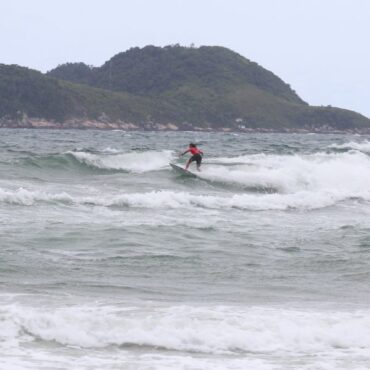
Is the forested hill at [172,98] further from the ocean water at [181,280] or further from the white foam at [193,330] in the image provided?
the white foam at [193,330]

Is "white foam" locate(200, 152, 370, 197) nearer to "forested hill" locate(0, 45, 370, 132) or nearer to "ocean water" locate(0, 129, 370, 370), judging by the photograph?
"ocean water" locate(0, 129, 370, 370)

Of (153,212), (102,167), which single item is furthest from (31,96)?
(153,212)

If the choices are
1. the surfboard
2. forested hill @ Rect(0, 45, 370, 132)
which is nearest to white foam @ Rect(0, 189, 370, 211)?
the surfboard

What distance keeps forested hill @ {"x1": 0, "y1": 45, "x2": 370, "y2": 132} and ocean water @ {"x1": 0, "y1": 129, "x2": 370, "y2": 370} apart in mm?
116884

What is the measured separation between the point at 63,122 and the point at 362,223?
12249 centimetres

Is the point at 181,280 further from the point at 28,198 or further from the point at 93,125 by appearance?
the point at 93,125

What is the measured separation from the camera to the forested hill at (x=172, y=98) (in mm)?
140750

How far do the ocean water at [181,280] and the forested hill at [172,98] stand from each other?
383 ft

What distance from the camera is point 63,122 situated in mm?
138125

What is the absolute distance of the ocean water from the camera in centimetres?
789

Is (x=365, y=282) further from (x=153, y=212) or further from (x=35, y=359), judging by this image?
(x=153, y=212)

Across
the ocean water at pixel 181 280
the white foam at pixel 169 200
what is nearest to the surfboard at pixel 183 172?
the ocean water at pixel 181 280

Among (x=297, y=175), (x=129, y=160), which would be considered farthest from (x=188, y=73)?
(x=297, y=175)

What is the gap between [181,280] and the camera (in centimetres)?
1127
